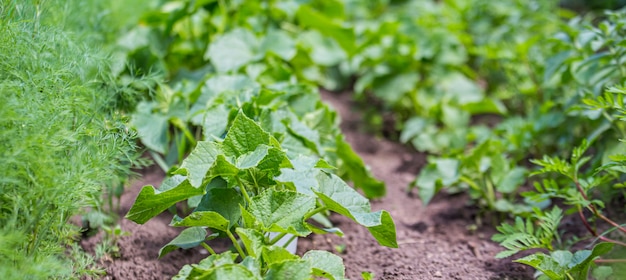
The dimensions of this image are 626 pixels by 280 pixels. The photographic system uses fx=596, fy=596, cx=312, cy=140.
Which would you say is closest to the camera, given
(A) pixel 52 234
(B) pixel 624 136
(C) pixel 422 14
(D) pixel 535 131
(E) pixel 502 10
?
(A) pixel 52 234

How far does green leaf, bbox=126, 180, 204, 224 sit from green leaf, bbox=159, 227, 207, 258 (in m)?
0.08

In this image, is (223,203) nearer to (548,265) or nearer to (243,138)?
(243,138)

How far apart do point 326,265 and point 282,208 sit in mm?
162

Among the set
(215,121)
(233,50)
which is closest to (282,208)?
(215,121)

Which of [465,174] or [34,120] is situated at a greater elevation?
[34,120]

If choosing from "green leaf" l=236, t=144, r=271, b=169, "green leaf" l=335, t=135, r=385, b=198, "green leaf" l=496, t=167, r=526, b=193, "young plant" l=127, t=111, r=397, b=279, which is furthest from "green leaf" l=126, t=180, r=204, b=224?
"green leaf" l=496, t=167, r=526, b=193

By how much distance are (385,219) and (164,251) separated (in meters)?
0.52

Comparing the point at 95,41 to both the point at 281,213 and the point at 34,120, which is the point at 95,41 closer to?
the point at 34,120

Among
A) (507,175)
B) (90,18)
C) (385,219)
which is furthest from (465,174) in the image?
(90,18)

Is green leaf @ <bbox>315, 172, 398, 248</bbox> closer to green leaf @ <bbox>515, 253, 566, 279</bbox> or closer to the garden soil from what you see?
the garden soil

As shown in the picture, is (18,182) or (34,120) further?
(34,120)

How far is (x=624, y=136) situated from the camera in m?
1.84

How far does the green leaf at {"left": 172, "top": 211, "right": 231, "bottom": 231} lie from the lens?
1293 mm

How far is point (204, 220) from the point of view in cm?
132
